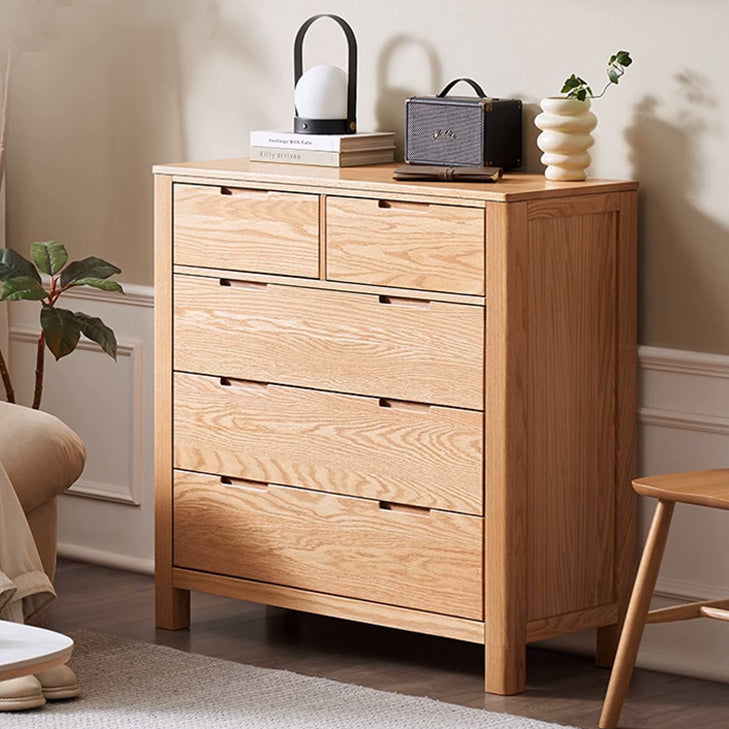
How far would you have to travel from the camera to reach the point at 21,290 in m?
3.80

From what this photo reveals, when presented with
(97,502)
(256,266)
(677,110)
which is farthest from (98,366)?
(677,110)

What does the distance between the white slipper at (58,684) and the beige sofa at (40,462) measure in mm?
385

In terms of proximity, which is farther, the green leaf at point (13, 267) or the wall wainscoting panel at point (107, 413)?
the wall wainscoting panel at point (107, 413)

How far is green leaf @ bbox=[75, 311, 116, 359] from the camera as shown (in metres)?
3.80

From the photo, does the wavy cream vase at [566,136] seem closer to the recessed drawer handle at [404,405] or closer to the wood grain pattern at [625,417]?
the wood grain pattern at [625,417]

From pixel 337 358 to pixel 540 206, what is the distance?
511 mm

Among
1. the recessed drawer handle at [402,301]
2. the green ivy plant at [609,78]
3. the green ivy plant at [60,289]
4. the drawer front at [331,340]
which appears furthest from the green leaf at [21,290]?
the green ivy plant at [609,78]

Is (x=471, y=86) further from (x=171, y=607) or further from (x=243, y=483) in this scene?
(x=171, y=607)

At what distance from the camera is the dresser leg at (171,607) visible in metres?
3.64

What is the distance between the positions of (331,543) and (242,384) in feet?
1.26

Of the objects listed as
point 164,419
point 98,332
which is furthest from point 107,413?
point 164,419

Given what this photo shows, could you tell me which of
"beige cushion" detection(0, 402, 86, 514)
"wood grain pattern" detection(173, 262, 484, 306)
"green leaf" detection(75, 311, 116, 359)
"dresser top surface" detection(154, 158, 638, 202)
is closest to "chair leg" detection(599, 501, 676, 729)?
"wood grain pattern" detection(173, 262, 484, 306)

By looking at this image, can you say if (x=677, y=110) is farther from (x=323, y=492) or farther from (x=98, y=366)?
(x=98, y=366)

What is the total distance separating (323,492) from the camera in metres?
3.36
